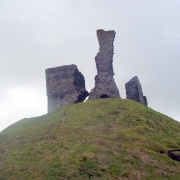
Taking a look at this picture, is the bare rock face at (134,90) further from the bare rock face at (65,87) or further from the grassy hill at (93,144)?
the grassy hill at (93,144)

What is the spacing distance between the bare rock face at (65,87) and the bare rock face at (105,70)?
150 cm

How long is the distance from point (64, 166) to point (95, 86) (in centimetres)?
1830

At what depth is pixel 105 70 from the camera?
133 feet

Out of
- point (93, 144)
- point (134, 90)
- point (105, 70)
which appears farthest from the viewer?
point (134, 90)

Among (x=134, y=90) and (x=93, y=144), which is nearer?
(x=93, y=144)

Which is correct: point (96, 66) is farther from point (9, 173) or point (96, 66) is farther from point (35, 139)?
point (9, 173)

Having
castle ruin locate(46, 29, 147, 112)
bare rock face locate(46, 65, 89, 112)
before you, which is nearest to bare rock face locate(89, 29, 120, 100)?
Result: castle ruin locate(46, 29, 147, 112)

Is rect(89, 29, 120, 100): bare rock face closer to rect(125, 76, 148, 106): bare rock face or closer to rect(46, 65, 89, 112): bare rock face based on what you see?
rect(46, 65, 89, 112): bare rock face

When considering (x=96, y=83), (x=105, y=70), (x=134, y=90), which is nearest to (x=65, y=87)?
(x=96, y=83)

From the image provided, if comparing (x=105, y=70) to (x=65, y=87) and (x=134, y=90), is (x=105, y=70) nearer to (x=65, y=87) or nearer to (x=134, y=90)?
(x=134, y=90)

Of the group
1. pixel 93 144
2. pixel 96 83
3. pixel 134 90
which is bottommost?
pixel 93 144

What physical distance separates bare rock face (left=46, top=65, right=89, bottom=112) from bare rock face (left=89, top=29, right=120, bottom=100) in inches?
59.1

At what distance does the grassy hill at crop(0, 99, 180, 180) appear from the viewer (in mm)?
23109

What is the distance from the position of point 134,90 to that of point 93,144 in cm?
1623
